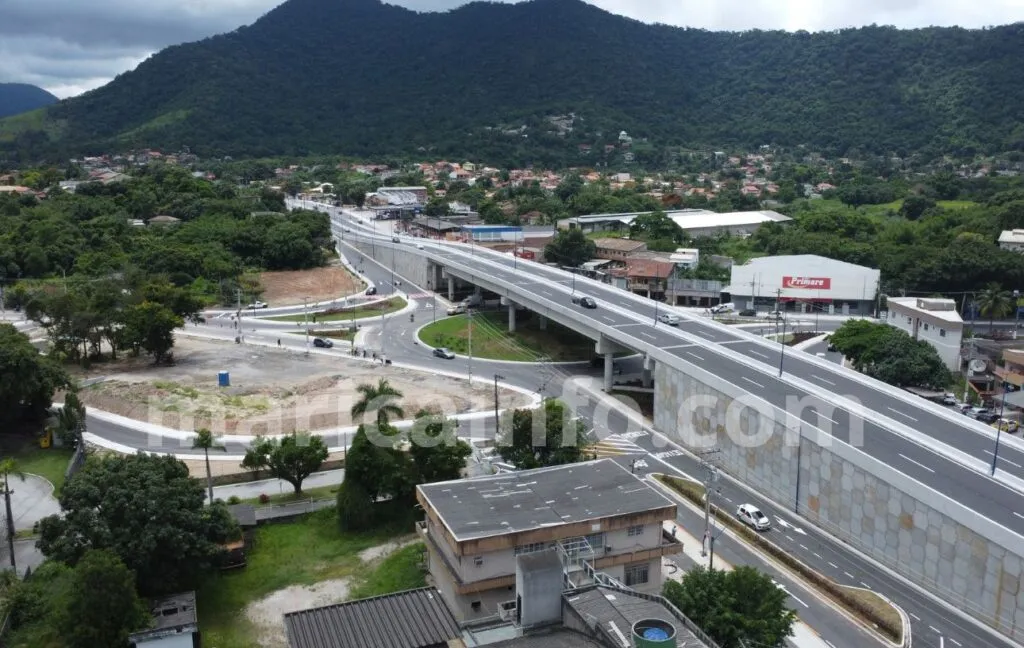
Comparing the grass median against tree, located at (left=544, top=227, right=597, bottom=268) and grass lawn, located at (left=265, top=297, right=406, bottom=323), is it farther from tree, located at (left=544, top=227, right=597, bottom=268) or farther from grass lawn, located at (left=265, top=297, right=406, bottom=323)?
tree, located at (left=544, top=227, right=597, bottom=268)

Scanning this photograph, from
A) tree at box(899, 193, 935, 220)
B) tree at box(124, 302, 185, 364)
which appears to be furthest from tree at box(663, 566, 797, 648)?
tree at box(899, 193, 935, 220)

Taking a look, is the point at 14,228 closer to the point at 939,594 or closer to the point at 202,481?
the point at 202,481

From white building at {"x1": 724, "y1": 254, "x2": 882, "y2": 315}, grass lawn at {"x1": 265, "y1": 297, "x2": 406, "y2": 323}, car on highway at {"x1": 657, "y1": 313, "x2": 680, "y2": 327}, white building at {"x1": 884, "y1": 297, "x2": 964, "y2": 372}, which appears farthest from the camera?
white building at {"x1": 724, "y1": 254, "x2": 882, "y2": 315}

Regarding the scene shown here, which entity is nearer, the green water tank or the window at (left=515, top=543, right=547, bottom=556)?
the green water tank

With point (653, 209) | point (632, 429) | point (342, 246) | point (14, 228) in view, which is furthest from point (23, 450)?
point (653, 209)

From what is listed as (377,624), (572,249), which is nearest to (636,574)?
(377,624)

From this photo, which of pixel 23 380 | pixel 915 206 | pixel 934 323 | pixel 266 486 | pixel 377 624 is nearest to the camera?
pixel 377 624

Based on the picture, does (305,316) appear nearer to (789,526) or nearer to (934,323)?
(789,526)

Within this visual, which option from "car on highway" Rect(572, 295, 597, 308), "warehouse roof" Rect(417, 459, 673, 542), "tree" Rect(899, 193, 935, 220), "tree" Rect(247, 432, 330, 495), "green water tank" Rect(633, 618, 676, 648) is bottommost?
"tree" Rect(247, 432, 330, 495)
